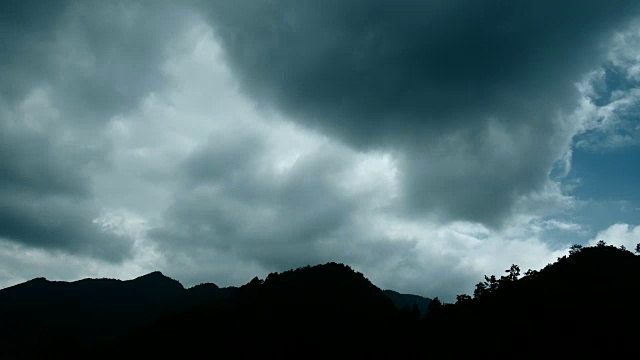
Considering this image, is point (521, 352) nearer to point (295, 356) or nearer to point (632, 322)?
point (632, 322)

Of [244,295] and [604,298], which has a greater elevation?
[244,295]

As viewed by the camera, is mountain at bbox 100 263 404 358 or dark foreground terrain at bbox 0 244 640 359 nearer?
dark foreground terrain at bbox 0 244 640 359

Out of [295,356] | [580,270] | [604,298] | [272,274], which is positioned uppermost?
[272,274]

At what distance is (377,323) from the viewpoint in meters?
144

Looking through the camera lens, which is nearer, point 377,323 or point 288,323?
point 377,323

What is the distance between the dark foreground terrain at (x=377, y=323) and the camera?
8719 cm

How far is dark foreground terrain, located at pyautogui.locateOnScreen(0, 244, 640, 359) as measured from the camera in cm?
8719

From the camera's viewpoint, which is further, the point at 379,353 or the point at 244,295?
the point at 244,295

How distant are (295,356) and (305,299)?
127 ft

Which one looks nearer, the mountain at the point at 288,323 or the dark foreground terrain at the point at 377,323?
the dark foreground terrain at the point at 377,323

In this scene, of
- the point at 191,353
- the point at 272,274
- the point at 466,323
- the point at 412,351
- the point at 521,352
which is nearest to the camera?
the point at 521,352

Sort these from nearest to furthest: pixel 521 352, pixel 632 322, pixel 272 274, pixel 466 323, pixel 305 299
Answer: pixel 632 322 < pixel 521 352 < pixel 466 323 < pixel 305 299 < pixel 272 274

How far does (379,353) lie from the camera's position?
394ft

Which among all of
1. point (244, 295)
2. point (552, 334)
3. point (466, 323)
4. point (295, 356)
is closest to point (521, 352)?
point (552, 334)
